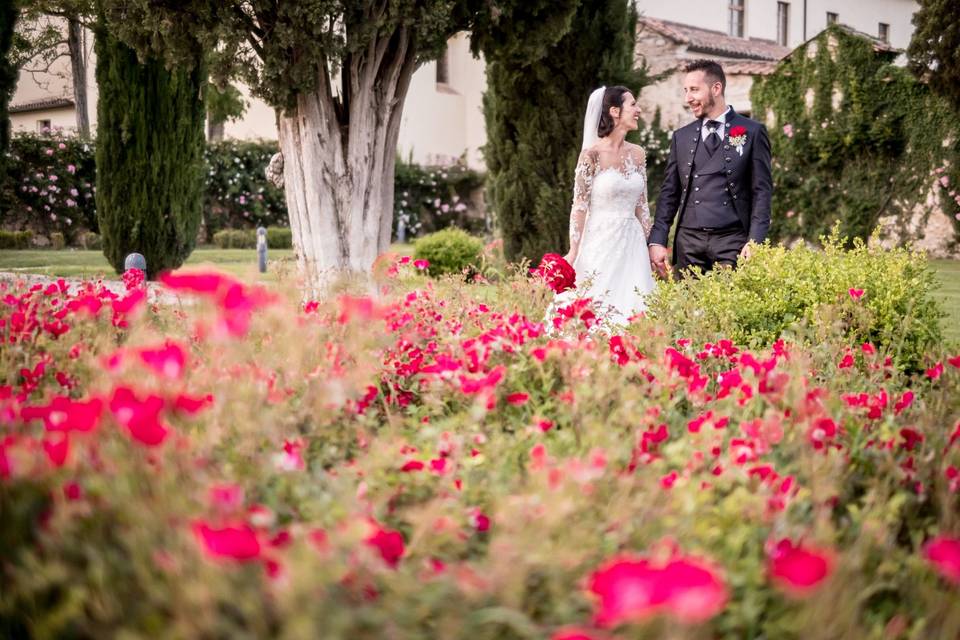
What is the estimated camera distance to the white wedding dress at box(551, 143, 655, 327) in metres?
6.29

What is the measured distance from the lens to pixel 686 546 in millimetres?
1973

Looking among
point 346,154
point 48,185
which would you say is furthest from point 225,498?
point 48,185

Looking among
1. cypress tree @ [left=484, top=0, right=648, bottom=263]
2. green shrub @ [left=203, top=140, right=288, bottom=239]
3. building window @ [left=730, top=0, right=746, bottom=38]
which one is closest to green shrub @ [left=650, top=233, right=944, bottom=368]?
cypress tree @ [left=484, top=0, right=648, bottom=263]

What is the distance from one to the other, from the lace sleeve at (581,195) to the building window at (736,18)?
23.6m

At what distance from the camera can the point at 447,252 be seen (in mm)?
13195

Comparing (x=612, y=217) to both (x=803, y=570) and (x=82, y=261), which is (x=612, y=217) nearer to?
(x=803, y=570)

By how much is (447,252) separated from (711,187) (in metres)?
7.89

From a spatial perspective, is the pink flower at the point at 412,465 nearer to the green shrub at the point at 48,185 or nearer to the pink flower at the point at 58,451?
the pink flower at the point at 58,451

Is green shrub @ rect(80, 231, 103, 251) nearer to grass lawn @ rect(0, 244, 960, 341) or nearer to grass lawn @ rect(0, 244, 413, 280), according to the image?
grass lawn @ rect(0, 244, 413, 280)

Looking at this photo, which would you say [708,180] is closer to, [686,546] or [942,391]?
[942,391]

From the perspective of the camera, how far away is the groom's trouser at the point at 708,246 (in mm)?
5617

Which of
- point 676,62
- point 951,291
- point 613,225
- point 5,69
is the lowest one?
point 951,291

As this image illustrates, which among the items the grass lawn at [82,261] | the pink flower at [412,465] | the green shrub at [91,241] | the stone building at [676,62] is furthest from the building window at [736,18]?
the pink flower at [412,465]

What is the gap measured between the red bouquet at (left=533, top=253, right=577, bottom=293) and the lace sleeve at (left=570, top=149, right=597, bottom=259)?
1223 mm
